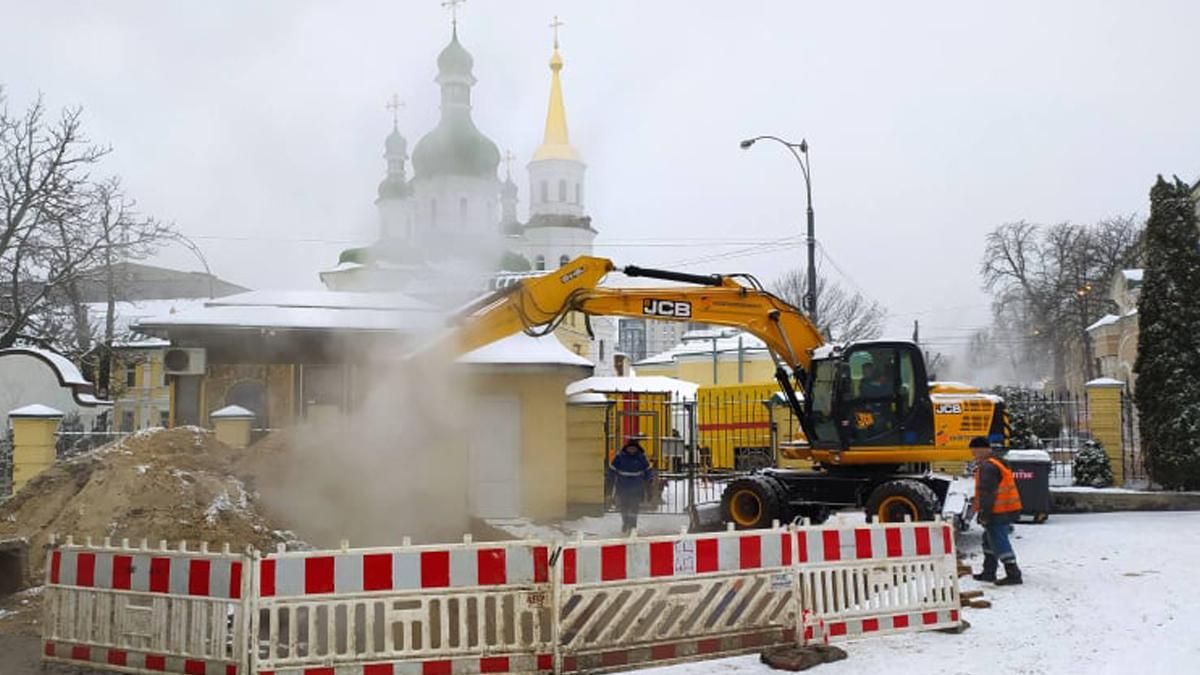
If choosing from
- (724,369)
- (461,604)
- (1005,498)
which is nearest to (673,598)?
(461,604)

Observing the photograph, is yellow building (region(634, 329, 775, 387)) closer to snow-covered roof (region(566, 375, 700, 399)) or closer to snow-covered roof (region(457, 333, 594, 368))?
snow-covered roof (region(566, 375, 700, 399))

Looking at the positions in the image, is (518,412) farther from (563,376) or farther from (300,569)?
(300,569)

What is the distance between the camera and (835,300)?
58250 mm

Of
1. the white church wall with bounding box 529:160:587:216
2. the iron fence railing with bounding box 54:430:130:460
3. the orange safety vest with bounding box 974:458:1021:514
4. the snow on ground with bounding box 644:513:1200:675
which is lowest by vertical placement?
the snow on ground with bounding box 644:513:1200:675

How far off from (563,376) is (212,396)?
7950 mm

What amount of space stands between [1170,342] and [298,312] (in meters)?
17.7

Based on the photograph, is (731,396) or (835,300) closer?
(731,396)

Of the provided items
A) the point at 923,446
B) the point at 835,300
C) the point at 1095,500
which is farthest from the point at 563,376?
the point at 835,300

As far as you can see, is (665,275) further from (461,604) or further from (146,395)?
(146,395)

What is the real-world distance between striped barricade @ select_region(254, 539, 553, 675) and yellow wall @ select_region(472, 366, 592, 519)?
10.4m

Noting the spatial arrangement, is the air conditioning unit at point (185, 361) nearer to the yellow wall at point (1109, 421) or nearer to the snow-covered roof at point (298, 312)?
the snow-covered roof at point (298, 312)

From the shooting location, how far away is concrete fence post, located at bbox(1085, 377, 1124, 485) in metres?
18.8

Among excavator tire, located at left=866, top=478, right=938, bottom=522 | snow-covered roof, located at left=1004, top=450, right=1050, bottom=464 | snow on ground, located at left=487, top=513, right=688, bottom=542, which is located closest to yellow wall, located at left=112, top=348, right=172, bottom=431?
Answer: snow on ground, located at left=487, top=513, right=688, bottom=542

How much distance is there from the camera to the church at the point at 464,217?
2223cm
